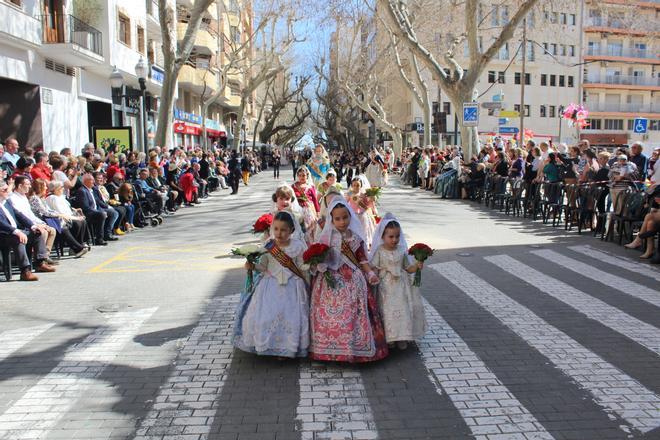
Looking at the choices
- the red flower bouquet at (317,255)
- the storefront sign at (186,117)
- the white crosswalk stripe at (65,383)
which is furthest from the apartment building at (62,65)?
the red flower bouquet at (317,255)

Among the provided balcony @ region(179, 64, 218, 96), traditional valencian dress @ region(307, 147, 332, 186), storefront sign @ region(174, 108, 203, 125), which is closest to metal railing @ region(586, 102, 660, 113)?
balcony @ region(179, 64, 218, 96)

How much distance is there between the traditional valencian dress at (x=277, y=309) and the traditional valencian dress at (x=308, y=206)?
3.54 m

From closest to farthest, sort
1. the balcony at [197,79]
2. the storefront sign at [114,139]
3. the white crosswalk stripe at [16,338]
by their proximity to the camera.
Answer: the white crosswalk stripe at [16,338], the storefront sign at [114,139], the balcony at [197,79]

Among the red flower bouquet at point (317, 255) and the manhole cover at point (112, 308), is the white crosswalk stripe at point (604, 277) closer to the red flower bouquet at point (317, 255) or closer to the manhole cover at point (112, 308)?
the red flower bouquet at point (317, 255)

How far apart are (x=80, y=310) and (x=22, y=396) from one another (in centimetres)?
264

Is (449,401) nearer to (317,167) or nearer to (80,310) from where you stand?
(80,310)

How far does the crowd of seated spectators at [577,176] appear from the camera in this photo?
1134cm

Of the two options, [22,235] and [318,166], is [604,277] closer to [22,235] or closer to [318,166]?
[318,166]

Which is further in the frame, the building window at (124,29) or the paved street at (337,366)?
the building window at (124,29)

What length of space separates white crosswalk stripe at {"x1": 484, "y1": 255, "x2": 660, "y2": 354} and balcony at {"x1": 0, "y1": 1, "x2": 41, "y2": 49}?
16044 millimetres

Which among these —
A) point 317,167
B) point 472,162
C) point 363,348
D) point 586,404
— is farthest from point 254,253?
point 472,162

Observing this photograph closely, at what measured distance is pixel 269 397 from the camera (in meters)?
4.70

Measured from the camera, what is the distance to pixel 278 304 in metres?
5.35

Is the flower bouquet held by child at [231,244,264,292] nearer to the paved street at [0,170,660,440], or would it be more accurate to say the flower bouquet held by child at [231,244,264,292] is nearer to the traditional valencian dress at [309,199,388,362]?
the traditional valencian dress at [309,199,388,362]
